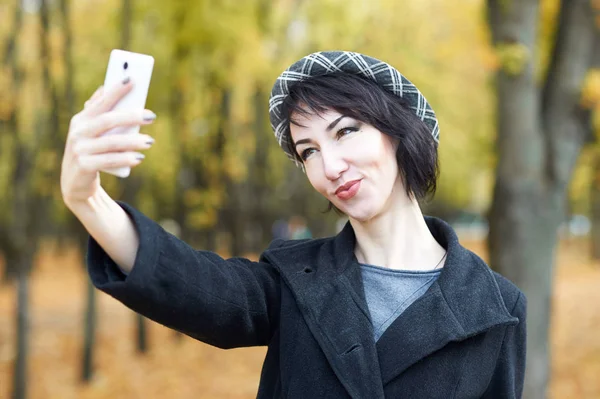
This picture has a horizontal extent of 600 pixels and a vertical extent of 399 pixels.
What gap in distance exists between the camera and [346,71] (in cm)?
200

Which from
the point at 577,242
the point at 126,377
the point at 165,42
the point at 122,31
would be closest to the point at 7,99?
the point at 122,31

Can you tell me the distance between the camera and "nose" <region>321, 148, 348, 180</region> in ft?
6.17

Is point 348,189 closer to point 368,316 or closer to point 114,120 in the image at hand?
point 368,316

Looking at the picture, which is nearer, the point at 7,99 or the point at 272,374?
the point at 272,374

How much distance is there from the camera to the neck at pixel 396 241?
6.70 ft

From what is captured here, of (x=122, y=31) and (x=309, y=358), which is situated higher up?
(x=122, y=31)

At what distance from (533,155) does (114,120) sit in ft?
13.7

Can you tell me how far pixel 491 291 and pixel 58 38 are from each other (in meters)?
10.0

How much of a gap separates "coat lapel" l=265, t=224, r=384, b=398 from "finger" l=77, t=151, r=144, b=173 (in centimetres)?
71

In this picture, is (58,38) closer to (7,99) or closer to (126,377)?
(7,99)

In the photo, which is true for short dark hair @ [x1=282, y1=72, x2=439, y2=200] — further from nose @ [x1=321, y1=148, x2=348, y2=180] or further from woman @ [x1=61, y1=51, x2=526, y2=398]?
nose @ [x1=321, y1=148, x2=348, y2=180]

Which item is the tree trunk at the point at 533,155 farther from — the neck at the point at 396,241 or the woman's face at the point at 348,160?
the woman's face at the point at 348,160

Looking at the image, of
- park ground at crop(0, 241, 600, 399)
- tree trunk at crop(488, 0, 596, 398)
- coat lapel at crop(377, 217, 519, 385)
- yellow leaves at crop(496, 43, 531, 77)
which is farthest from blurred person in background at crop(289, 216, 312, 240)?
coat lapel at crop(377, 217, 519, 385)

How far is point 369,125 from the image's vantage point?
6.36 ft
